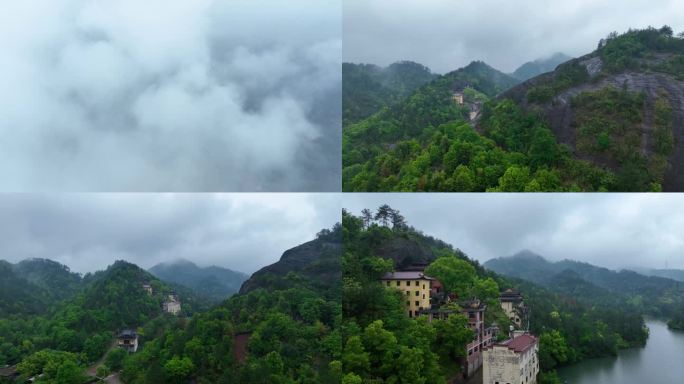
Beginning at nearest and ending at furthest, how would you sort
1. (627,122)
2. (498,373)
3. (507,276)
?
1. (498,373)
2. (507,276)
3. (627,122)

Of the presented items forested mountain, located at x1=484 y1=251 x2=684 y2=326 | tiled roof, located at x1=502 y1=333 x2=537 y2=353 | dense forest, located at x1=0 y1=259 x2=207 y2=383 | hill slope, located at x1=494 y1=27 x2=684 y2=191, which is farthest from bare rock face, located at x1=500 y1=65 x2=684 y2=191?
dense forest, located at x1=0 y1=259 x2=207 y2=383

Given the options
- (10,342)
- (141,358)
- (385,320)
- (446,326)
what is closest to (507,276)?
(446,326)

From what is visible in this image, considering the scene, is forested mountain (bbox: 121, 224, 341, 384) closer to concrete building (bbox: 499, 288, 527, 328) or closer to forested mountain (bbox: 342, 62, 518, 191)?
forested mountain (bbox: 342, 62, 518, 191)

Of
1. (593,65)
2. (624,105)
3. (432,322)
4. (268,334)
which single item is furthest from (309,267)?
(593,65)

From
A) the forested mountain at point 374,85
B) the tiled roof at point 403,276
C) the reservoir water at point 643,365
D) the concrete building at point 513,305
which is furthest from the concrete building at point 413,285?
the forested mountain at point 374,85

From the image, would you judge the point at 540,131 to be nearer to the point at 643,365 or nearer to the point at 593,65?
the point at 593,65

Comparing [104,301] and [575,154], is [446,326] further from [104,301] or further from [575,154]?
[104,301]
